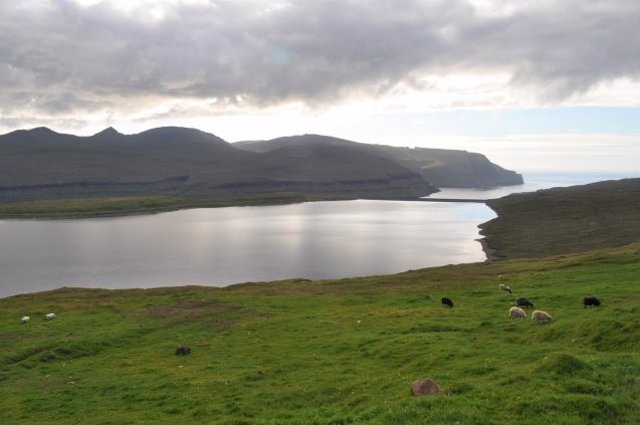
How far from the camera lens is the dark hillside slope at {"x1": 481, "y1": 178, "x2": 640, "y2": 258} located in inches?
4870

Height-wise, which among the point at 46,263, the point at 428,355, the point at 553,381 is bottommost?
the point at 46,263

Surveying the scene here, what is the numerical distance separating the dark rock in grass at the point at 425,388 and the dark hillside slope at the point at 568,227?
105m

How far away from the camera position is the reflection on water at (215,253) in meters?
97.6

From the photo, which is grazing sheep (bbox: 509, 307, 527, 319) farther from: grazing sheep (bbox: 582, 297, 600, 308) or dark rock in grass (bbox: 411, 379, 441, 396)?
dark rock in grass (bbox: 411, 379, 441, 396)

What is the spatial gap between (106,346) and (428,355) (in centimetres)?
2517

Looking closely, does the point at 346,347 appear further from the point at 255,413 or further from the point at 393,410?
the point at 393,410

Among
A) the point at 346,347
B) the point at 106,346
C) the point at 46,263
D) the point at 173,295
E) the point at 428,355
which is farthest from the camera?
the point at 46,263

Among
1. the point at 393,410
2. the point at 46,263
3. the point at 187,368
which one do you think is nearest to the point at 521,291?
the point at 187,368

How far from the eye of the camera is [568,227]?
153m

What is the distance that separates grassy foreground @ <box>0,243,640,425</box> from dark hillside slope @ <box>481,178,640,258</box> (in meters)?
73.7

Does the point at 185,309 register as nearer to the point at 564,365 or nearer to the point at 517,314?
the point at 517,314

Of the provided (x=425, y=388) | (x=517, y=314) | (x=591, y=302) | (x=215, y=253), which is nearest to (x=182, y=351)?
(x=425, y=388)

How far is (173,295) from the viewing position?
6166 cm

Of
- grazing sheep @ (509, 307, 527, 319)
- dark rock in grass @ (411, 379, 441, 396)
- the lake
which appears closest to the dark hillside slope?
the lake
